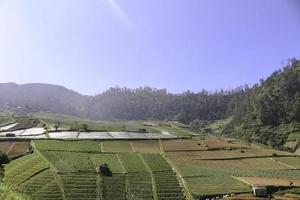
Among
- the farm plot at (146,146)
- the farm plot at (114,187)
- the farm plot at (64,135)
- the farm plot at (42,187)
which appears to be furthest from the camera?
the farm plot at (64,135)

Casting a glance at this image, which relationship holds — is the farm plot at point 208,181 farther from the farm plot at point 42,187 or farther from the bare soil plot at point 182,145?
the bare soil plot at point 182,145

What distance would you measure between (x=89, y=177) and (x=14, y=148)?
27529mm

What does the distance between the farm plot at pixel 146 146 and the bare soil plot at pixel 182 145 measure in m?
1.83

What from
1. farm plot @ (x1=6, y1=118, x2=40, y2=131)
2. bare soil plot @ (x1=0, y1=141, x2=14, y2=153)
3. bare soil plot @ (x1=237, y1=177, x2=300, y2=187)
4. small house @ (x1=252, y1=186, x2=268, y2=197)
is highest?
farm plot @ (x1=6, y1=118, x2=40, y2=131)

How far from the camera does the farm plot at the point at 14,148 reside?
3163 inches

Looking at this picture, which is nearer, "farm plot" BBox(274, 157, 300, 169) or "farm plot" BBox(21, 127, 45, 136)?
"farm plot" BBox(274, 157, 300, 169)

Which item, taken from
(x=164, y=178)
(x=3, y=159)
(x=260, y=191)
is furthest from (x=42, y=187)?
(x=260, y=191)

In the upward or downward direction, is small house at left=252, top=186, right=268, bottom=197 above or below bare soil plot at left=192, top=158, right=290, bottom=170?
below

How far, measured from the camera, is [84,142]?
94562 millimetres

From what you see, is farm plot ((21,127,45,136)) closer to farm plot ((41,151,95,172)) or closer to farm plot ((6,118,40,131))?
farm plot ((6,118,40,131))

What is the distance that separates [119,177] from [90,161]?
390 inches

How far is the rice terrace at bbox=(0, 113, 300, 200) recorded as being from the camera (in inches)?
2271

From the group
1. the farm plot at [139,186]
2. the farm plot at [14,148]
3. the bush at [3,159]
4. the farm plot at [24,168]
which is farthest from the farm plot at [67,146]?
the farm plot at [139,186]

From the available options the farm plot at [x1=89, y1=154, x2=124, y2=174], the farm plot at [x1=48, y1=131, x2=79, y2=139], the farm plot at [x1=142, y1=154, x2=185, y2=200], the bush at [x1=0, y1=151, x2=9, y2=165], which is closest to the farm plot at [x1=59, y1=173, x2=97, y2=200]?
the farm plot at [x1=89, y1=154, x2=124, y2=174]
